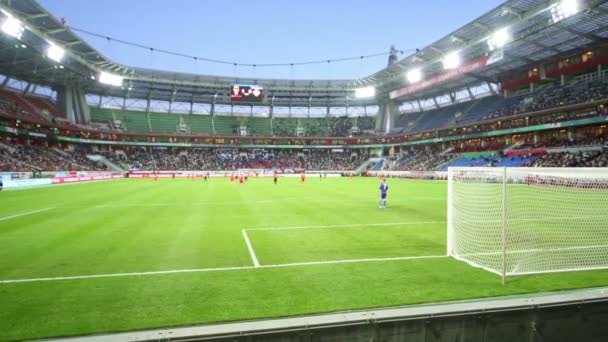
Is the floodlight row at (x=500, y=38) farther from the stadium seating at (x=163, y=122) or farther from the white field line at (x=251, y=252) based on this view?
the stadium seating at (x=163, y=122)

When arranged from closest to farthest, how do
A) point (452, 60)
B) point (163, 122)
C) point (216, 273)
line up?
point (216, 273), point (452, 60), point (163, 122)

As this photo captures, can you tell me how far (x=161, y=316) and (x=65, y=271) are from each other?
4.31 meters

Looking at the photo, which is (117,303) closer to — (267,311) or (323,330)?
(267,311)

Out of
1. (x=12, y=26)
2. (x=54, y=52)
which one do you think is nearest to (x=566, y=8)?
(x=12, y=26)

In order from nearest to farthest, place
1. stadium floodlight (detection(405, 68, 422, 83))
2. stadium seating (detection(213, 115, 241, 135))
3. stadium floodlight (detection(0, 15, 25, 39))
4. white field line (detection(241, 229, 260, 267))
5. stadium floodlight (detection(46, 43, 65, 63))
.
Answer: white field line (detection(241, 229, 260, 267)) → stadium floodlight (detection(0, 15, 25, 39)) → stadium floodlight (detection(46, 43, 65, 63)) → stadium floodlight (detection(405, 68, 422, 83)) → stadium seating (detection(213, 115, 241, 135))

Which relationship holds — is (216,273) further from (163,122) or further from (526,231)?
(163,122)

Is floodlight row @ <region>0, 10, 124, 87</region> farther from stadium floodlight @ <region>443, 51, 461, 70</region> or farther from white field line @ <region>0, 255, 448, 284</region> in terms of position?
stadium floodlight @ <region>443, 51, 461, 70</region>

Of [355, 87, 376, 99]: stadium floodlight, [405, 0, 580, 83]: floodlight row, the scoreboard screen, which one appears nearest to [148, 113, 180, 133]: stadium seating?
the scoreboard screen

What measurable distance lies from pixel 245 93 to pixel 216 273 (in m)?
59.9

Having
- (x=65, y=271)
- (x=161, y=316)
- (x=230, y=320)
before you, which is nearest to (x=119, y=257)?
(x=65, y=271)

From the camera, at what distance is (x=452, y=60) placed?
4838 cm

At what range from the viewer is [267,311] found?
603cm

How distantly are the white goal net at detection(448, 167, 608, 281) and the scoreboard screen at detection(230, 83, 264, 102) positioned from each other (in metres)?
51.7

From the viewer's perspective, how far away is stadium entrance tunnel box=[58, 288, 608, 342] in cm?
363
